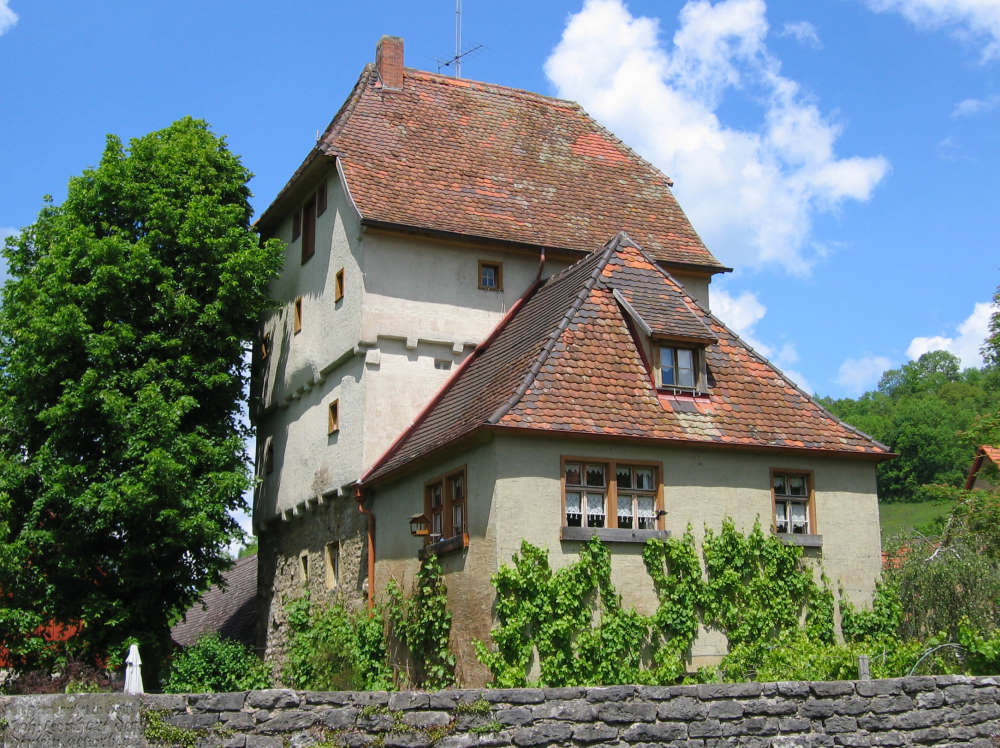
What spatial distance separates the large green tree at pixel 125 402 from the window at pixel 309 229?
0.73 meters

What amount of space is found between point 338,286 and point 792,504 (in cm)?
978

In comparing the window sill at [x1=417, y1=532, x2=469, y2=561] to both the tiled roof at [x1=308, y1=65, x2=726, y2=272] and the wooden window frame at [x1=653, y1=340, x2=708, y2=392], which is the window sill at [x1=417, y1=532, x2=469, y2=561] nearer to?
the wooden window frame at [x1=653, y1=340, x2=708, y2=392]

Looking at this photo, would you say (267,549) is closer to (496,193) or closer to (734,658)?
(496,193)

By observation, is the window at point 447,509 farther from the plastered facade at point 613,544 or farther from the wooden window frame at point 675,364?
the wooden window frame at point 675,364

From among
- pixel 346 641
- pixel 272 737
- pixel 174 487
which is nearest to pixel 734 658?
pixel 346 641

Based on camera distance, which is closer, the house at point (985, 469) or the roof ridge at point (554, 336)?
the roof ridge at point (554, 336)

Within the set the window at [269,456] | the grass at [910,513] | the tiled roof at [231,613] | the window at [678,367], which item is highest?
the grass at [910,513]

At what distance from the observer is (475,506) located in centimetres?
1750

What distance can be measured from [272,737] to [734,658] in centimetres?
872

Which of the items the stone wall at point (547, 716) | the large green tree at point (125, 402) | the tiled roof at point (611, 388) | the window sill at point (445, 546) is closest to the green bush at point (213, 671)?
the large green tree at point (125, 402)

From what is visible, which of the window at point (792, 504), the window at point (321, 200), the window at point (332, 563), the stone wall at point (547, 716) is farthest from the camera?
the window at point (321, 200)

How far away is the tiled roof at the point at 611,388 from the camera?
58.1 feet

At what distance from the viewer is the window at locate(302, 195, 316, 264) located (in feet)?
83.1

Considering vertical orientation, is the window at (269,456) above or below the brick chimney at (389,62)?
below
